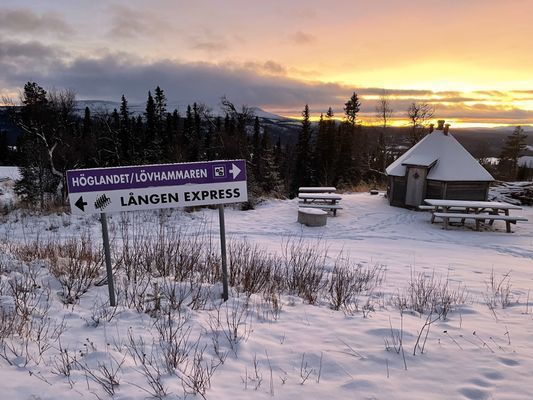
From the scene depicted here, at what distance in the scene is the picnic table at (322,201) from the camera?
15114 mm

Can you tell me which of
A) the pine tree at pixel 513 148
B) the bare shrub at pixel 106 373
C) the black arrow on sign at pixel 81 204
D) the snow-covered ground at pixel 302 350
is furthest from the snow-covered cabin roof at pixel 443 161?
the pine tree at pixel 513 148

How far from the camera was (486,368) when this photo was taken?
2709 mm

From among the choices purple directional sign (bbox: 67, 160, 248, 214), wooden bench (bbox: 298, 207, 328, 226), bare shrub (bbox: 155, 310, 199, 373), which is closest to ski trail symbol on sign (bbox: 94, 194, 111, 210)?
purple directional sign (bbox: 67, 160, 248, 214)

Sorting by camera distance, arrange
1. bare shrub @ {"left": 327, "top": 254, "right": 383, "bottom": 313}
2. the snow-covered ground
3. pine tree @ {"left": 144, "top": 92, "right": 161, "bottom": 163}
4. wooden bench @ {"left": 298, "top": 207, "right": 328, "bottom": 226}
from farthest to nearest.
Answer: pine tree @ {"left": 144, "top": 92, "right": 161, "bottom": 163} < wooden bench @ {"left": 298, "top": 207, "right": 328, "bottom": 226} < bare shrub @ {"left": 327, "top": 254, "right": 383, "bottom": 313} < the snow-covered ground

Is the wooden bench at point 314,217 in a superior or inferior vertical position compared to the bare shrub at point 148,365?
inferior

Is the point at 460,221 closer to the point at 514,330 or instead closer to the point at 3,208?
the point at 514,330

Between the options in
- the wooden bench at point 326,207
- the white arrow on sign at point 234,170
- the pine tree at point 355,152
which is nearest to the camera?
the white arrow on sign at point 234,170

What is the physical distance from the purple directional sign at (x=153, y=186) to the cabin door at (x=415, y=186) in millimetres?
13819

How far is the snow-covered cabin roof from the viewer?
15.3 meters

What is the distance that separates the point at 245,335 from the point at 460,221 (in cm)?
1359

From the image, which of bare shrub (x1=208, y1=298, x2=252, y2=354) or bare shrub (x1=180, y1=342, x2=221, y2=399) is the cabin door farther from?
bare shrub (x1=180, y1=342, x2=221, y2=399)

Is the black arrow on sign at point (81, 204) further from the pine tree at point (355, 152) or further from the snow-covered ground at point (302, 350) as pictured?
the pine tree at point (355, 152)

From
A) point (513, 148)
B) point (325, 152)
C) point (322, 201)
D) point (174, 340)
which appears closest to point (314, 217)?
point (322, 201)

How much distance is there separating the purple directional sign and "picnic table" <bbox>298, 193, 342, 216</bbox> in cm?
1132
